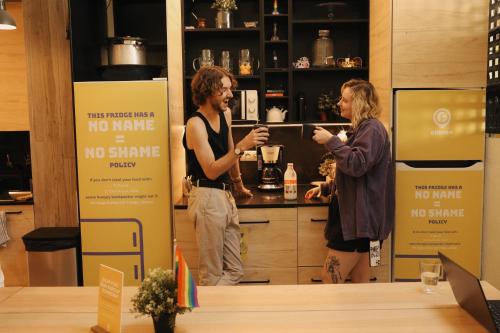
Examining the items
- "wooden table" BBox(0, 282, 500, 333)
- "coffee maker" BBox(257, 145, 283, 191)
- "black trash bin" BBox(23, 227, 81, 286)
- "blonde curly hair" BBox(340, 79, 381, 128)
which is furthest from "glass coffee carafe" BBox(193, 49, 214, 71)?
"wooden table" BBox(0, 282, 500, 333)

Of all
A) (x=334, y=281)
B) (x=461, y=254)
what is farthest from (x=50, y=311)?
(x=461, y=254)

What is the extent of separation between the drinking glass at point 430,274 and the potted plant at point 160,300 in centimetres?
91

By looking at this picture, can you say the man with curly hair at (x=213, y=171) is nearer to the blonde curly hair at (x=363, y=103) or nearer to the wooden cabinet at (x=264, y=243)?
the wooden cabinet at (x=264, y=243)

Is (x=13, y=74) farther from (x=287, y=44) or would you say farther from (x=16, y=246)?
(x=287, y=44)

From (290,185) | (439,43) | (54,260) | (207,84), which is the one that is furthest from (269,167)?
(54,260)

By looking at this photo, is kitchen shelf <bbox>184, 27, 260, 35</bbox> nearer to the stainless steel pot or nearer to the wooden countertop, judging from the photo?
the stainless steel pot

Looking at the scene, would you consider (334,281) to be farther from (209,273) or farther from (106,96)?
(106,96)

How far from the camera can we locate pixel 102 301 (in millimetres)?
1538

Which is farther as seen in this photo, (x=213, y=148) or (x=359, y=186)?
(x=213, y=148)

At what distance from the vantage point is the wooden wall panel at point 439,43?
10.6ft

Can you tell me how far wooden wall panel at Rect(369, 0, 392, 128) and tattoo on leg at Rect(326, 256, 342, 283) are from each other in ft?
3.58

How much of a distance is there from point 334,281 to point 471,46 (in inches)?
73.1

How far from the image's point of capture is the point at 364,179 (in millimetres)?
2678

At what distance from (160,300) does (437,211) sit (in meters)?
2.49
